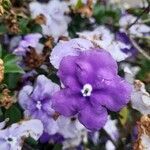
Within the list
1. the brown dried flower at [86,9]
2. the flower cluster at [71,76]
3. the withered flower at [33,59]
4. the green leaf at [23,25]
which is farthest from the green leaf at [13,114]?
the brown dried flower at [86,9]

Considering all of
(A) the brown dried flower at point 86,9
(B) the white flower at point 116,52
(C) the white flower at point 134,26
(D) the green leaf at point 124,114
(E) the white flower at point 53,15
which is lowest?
(D) the green leaf at point 124,114

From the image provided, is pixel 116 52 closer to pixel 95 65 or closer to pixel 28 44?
pixel 95 65

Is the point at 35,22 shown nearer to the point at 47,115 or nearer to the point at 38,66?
the point at 38,66

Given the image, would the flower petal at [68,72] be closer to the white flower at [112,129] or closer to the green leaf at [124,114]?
the green leaf at [124,114]

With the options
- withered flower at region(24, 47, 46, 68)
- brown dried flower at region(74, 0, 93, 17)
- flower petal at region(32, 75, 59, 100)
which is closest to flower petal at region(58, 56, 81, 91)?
flower petal at region(32, 75, 59, 100)

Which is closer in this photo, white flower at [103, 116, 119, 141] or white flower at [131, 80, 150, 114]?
white flower at [131, 80, 150, 114]

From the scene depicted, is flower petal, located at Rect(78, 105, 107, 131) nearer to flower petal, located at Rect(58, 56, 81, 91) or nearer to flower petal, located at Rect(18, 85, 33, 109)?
flower petal, located at Rect(58, 56, 81, 91)
